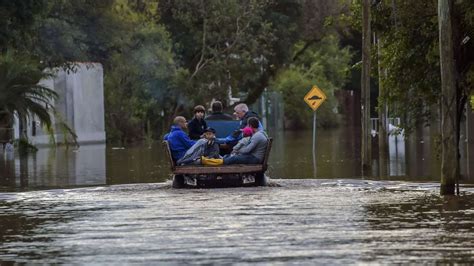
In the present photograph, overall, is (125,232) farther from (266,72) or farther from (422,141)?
(266,72)

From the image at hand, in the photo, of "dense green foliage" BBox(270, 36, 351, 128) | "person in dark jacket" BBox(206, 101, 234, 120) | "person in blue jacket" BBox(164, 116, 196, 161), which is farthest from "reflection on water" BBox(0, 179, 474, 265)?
"dense green foliage" BBox(270, 36, 351, 128)

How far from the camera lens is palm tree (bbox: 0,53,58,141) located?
1999 inches

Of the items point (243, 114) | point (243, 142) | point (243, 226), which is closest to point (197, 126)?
point (243, 114)

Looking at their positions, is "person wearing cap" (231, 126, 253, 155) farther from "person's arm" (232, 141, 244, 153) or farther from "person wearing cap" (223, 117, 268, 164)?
"person wearing cap" (223, 117, 268, 164)

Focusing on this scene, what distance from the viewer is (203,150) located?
27047 mm

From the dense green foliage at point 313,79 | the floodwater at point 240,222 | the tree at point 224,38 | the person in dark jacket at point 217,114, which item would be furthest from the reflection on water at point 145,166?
the dense green foliage at point 313,79

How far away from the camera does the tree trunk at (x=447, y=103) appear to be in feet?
74.5

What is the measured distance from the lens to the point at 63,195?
1052 inches

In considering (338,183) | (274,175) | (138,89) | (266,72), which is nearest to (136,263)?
(338,183)

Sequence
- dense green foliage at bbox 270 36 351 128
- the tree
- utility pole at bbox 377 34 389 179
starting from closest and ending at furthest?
utility pole at bbox 377 34 389 179
the tree
dense green foliage at bbox 270 36 351 128

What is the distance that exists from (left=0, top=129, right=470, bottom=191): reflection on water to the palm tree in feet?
5.58

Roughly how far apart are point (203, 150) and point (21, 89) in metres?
25.7

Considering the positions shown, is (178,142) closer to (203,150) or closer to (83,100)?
(203,150)

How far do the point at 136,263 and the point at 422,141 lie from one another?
4809cm
